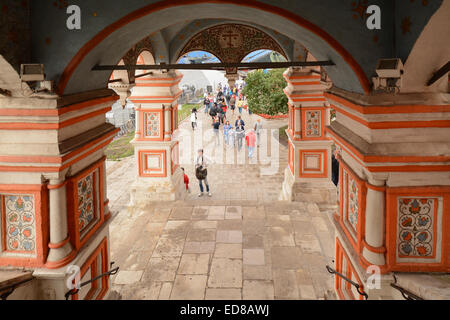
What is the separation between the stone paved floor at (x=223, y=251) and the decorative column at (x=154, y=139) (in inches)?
20.6

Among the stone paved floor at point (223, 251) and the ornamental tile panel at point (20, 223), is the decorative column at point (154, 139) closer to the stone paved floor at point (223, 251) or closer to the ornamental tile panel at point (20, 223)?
the stone paved floor at point (223, 251)

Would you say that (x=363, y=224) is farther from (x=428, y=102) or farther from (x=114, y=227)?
(x=114, y=227)

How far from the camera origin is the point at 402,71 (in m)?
3.59

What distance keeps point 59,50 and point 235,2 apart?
190 centimetres

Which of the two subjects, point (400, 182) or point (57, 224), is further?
point (57, 224)

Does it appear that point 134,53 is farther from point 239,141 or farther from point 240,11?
point 239,141

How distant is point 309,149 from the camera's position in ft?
32.0

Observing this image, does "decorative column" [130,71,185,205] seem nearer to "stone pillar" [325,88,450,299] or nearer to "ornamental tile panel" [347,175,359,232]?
"ornamental tile panel" [347,175,359,232]

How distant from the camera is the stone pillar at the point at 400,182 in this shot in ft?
12.3

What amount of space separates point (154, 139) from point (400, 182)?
703 cm

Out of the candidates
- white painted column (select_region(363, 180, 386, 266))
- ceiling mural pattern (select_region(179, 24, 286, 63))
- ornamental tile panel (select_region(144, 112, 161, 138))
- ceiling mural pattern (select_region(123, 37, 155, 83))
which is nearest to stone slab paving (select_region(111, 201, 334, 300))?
white painted column (select_region(363, 180, 386, 266))

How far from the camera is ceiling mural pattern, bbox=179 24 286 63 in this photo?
30.4 feet

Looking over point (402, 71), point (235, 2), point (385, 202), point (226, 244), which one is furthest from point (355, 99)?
point (226, 244)

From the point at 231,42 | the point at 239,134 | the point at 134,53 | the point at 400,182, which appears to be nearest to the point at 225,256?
the point at 400,182
